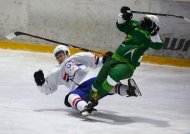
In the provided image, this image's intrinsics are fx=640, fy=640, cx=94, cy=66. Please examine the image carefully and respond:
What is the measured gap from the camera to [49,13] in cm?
977

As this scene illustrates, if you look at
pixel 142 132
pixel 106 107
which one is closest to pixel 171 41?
pixel 106 107

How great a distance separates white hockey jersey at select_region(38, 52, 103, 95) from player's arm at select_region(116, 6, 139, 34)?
Answer: 1.37 ft

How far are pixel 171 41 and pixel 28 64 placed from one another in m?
2.11

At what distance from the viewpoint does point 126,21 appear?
6422 mm

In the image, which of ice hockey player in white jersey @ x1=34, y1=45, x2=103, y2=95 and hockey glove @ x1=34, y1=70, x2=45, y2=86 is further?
ice hockey player in white jersey @ x1=34, y1=45, x2=103, y2=95

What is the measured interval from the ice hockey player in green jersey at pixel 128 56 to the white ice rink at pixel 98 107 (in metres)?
0.33

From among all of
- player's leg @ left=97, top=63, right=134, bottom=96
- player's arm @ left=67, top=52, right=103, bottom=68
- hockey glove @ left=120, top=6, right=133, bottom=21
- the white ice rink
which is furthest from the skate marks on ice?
hockey glove @ left=120, top=6, right=133, bottom=21

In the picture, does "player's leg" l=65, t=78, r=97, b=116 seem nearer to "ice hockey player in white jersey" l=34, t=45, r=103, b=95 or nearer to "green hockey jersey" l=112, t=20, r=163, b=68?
"ice hockey player in white jersey" l=34, t=45, r=103, b=95

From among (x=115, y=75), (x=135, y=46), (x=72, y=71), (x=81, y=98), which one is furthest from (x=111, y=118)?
(x=135, y=46)

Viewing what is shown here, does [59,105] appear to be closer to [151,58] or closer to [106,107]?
[106,107]

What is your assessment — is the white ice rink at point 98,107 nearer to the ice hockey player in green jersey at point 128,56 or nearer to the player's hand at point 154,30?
the ice hockey player in green jersey at point 128,56

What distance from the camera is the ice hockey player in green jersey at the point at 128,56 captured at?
6.07 metres

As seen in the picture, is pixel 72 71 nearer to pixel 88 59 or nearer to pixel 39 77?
pixel 88 59

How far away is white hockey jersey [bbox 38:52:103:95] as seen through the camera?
6.46 m
